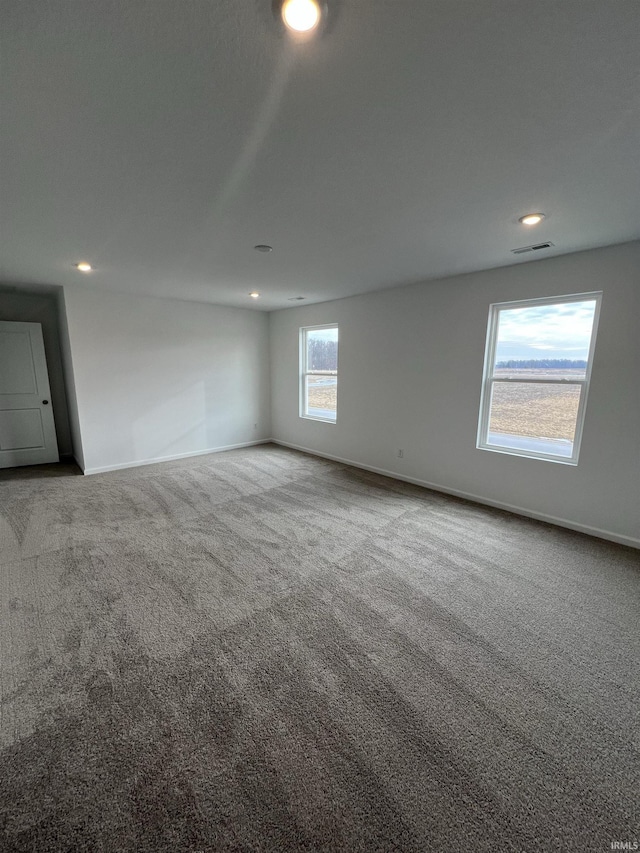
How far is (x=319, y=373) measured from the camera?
558 cm

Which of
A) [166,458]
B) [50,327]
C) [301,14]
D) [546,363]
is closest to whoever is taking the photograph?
[301,14]

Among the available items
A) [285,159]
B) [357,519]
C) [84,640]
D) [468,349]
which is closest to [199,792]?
[84,640]

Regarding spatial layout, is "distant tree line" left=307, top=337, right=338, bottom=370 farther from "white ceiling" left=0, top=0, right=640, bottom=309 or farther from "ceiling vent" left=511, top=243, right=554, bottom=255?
"ceiling vent" left=511, top=243, right=554, bottom=255

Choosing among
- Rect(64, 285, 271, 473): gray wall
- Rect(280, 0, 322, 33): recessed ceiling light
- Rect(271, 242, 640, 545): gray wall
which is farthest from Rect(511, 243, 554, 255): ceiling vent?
Rect(64, 285, 271, 473): gray wall

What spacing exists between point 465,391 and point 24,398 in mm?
5993

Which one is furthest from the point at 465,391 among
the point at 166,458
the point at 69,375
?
the point at 69,375

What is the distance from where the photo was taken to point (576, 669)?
1.72m

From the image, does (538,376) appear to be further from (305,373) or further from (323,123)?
(305,373)

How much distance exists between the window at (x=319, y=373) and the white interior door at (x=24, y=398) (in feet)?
12.7

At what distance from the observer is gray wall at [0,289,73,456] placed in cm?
477

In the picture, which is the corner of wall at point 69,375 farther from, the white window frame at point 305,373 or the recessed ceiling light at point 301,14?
the recessed ceiling light at point 301,14

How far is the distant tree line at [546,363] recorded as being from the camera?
10.0 feet

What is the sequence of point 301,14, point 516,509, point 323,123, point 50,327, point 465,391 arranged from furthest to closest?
point 50,327
point 465,391
point 516,509
point 323,123
point 301,14

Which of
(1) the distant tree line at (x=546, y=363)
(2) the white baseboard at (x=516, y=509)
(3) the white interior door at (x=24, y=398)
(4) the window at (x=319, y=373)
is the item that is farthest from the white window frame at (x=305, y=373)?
(3) the white interior door at (x=24, y=398)
